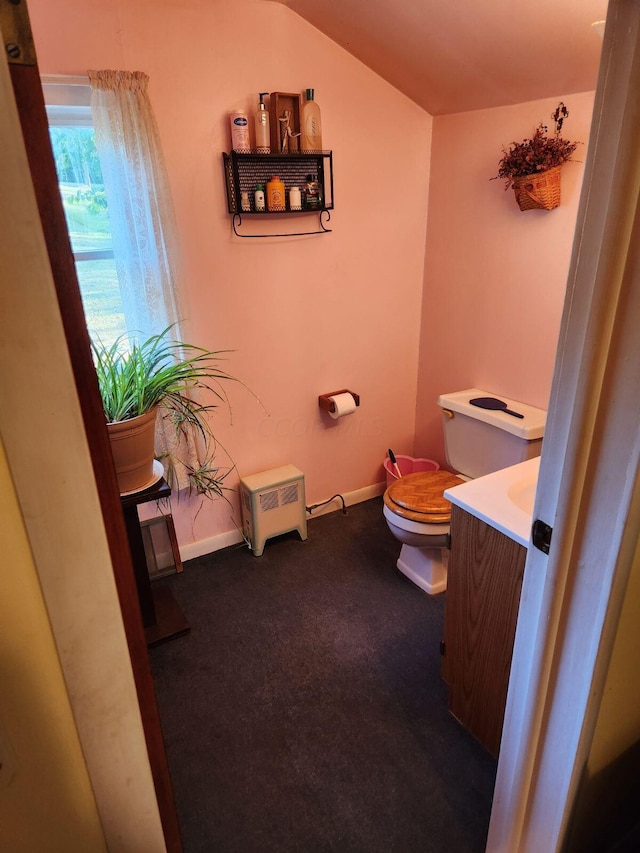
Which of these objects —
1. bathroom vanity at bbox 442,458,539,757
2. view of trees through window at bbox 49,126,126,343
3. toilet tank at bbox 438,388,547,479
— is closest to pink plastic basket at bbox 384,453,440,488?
toilet tank at bbox 438,388,547,479

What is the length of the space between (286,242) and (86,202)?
2.68ft

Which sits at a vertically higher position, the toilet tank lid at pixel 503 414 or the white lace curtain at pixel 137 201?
the white lace curtain at pixel 137 201

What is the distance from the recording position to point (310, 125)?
2.14 metres

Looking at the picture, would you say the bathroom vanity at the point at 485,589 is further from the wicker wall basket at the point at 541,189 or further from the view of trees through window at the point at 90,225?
the view of trees through window at the point at 90,225

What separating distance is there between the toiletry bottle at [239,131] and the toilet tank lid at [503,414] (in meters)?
1.38

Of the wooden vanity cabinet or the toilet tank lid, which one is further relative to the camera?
the toilet tank lid

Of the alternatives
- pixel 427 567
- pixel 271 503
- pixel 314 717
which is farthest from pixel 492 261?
pixel 314 717

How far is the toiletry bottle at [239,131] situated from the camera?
200 cm

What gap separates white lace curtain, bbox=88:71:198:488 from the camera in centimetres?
179

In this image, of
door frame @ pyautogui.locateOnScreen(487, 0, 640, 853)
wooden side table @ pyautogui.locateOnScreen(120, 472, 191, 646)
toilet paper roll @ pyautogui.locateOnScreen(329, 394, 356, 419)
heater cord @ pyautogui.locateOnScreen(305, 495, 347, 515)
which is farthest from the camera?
heater cord @ pyautogui.locateOnScreen(305, 495, 347, 515)

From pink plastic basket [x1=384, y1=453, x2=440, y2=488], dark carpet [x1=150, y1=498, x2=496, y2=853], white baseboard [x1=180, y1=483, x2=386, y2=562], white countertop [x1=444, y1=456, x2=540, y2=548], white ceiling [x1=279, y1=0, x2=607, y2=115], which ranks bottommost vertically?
dark carpet [x1=150, y1=498, x2=496, y2=853]

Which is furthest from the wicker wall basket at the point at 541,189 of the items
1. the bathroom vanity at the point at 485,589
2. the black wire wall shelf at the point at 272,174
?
the bathroom vanity at the point at 485,589

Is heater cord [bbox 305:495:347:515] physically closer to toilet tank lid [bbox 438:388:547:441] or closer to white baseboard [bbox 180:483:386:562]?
white baseboard [bbox 180:483:386:562]

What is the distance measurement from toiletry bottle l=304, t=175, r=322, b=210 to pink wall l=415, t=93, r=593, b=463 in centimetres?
69
